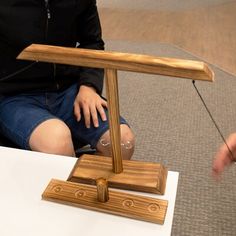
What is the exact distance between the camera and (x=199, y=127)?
1.71m

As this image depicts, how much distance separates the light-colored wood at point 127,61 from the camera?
0.47m

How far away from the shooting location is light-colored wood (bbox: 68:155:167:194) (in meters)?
0.60

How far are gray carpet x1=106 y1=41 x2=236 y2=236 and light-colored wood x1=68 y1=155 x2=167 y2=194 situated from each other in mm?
620

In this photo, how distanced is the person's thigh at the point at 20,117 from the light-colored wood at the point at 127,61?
0.33 metres

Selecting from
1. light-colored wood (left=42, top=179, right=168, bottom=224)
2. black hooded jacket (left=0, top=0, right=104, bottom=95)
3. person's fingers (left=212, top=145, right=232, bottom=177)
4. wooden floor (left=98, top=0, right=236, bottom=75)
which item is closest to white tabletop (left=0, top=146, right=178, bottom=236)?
light-colored wood (left=42, top=179, right=168, bottom=224)

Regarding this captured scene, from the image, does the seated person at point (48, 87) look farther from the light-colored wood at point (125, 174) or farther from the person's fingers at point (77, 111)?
the light-colored wood at point (125, 174)

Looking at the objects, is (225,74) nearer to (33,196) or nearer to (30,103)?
(30,103)

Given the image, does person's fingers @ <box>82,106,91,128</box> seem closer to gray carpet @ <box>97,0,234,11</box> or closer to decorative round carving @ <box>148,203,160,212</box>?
decorative round carving @ <box>148,203,160,212</box>

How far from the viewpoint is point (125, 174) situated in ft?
2.06

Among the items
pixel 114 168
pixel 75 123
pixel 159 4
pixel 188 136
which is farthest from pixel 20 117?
pixel 159 4

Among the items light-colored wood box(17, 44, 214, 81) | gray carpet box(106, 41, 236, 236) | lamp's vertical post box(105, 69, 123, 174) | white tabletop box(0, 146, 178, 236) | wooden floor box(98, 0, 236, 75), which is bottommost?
gray carpet box(106, 41, 236, 236)

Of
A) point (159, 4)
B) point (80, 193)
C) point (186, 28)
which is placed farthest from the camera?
point (159, 4)

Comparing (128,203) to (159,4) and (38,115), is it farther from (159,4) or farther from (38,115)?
(159,4)

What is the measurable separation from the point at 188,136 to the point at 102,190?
1135mm
